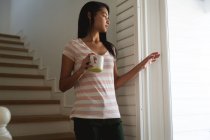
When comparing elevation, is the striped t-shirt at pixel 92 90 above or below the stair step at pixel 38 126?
above

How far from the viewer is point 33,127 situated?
2.57m

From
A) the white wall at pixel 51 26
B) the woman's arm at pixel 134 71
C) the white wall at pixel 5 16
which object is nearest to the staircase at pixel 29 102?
the white wall at pixel 51 26

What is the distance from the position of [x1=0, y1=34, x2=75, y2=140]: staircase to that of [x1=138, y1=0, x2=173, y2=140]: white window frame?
1035mm

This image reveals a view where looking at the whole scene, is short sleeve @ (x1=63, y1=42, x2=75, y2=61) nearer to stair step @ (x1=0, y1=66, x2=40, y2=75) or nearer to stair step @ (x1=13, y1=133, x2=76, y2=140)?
stair step @ (x1=13, y1=133, x2=76, y2=140)

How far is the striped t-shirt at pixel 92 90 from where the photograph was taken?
1.36m

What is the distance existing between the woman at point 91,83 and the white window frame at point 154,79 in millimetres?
243

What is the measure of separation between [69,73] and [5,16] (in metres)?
5.65

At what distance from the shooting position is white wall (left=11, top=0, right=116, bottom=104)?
9.76 feet

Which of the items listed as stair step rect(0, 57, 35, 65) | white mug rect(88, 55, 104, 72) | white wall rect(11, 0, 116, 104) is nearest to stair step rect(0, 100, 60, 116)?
white wall rect(11, 0, 116, 104)

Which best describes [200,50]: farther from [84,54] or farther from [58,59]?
[58,59]

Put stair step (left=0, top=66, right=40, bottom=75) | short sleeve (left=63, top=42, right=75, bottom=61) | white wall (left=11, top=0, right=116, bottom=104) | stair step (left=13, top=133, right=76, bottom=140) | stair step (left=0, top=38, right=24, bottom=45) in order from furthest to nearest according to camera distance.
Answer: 1. stair step (left=0, top=38, right=24, bottom=45)
2. stair step (left=0, top=66, right=40, bottom=75)
3. white wall (left=11, top=0, right=116, bottom=104)
4. stair step (left=13, top=133, right=76, bottom=140)
5. short sleeve (left=63, top=42, right=75, bottom=61)

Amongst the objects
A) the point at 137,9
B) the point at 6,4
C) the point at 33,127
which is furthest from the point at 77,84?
the point at 6,4

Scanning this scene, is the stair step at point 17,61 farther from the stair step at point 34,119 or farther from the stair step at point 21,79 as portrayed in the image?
the stair step at point 34,119

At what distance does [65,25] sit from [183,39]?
5.63 feet
